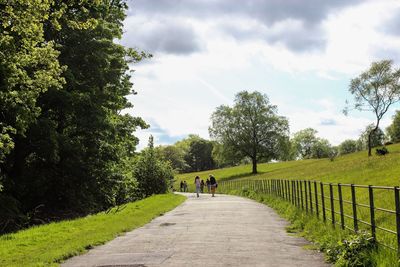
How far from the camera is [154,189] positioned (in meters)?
41.1

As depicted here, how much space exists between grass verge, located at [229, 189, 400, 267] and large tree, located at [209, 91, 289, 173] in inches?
2679

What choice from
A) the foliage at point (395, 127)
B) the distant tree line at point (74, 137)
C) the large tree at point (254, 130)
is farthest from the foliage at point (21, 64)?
the foliage at point (395, 127)

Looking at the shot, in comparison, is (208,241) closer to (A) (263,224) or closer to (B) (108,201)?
(A) (263,224)

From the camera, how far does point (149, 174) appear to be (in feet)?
134

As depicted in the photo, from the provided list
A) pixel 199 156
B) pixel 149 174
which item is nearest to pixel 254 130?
pixel 149 174

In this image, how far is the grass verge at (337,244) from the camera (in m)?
7.30

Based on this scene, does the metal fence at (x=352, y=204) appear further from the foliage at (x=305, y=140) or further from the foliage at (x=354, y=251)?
the foliage at (x=305, y=140)

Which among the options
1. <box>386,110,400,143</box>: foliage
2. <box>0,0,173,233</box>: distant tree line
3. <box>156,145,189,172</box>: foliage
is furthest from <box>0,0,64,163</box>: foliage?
<box>156,145,189,172</box>: foliage

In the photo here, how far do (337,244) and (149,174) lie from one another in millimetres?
32793

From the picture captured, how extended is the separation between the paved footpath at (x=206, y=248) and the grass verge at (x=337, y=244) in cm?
30

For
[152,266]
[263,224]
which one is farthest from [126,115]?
[152,266]

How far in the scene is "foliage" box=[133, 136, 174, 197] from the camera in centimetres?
4084

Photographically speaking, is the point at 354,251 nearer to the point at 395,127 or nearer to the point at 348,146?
the point at 395,127

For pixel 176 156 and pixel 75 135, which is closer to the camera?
pixel 75 135
